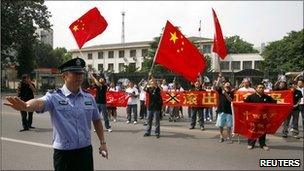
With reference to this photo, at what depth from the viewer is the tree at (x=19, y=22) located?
1852 inches

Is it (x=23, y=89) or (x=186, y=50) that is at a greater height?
(x=186, y=50)

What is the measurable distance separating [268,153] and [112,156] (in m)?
3.76

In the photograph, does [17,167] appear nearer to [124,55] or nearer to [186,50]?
[186,50]

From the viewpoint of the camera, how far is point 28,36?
48438 millimetres

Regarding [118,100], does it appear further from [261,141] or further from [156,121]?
[261,141]

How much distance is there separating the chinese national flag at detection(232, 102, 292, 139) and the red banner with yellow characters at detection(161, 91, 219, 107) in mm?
4610

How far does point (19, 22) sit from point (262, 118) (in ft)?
139

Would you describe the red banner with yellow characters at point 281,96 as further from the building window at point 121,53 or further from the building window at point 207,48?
the building window at point 121,53

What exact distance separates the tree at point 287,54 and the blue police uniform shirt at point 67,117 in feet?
187

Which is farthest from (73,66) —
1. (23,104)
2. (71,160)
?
(71,160)

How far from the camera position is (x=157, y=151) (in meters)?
10.0

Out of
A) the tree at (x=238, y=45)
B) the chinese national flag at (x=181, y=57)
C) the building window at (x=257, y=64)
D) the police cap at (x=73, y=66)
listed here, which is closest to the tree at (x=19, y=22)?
the chinese national flag at (x=181, y=57)

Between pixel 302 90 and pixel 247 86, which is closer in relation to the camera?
pixel 302 90

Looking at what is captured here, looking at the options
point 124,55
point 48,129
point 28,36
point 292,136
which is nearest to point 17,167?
point 48,129
